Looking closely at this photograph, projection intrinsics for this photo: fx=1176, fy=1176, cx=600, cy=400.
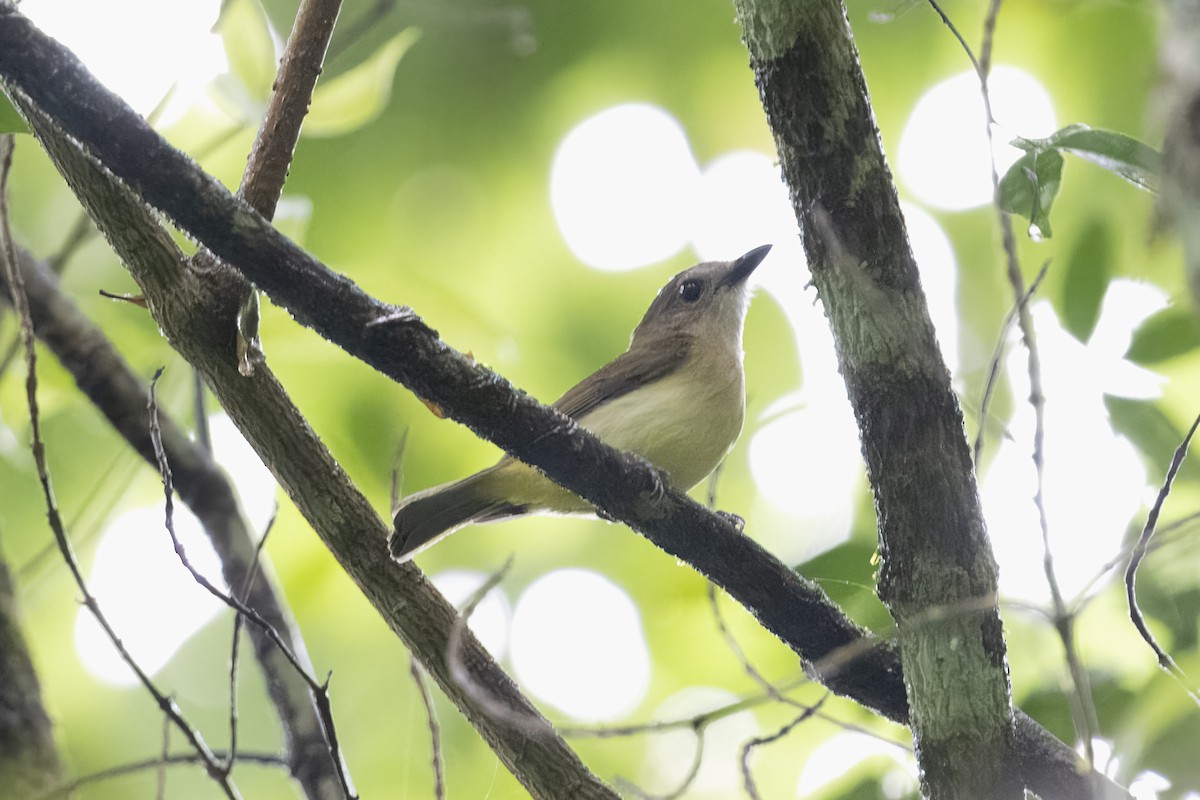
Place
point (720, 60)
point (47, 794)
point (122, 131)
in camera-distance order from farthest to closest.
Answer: point (720, 60)
point (47, 794)
point (122, 131)

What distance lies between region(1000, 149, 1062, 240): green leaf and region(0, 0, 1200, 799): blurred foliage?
1.19 meters

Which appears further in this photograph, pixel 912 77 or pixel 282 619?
pixel 912 77

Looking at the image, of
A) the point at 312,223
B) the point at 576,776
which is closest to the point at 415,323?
the point at 576,776

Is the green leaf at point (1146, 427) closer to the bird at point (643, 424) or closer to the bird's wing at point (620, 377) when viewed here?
the bird at point (643, 424)

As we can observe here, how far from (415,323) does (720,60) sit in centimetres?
422

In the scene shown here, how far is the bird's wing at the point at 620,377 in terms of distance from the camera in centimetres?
478

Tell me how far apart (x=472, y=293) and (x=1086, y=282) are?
3.35 m

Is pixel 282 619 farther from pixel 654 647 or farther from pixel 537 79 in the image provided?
pixel 537 79

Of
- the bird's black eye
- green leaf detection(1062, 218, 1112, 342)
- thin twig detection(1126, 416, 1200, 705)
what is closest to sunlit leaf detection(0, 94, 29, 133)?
thin twig detection(1126, 416, 1200, 705)

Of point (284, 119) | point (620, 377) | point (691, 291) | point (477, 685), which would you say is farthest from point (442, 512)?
point (691, 291)

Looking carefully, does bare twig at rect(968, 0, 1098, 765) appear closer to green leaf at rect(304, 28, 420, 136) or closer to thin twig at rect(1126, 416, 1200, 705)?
thin twig at rect(1126, 416, 1200, 705)

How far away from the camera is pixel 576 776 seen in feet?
10.9

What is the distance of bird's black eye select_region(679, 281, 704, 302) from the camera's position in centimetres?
568

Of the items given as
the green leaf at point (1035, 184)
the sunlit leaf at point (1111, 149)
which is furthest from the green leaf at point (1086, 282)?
the sunlit leaf at point (1111, 149)
